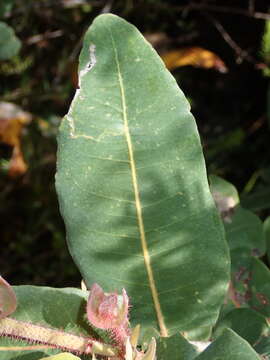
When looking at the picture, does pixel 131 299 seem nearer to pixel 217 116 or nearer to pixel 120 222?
pixel 120 222

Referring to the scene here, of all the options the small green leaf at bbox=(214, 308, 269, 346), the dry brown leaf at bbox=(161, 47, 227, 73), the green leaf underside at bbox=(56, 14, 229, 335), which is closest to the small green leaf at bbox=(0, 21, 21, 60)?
the dry brown leaf at bbox=(161, 47, 227, 73)

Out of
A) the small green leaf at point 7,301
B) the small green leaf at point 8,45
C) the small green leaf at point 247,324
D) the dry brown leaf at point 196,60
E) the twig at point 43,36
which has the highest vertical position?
the small green leaf at point 7,301

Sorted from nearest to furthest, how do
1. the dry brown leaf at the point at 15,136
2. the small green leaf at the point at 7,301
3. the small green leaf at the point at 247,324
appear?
the small green leaf at the point at 7,301 < the small green leaf at the point at 247,324 < the dry brown leaf at the point at 15,136

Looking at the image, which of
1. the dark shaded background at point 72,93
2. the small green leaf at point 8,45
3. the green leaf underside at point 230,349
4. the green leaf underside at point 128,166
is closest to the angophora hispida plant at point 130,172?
the green leaf underside at point 128,166

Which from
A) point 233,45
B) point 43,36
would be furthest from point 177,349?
point 43,36

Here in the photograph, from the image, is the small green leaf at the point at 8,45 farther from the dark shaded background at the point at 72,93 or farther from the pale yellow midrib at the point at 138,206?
the pale yellow midrib at the point at 138,206

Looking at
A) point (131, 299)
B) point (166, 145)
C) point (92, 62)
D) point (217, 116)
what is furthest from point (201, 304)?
point (217, 116)

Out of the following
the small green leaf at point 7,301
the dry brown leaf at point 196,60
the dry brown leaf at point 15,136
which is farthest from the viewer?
the dry brown leaf at point 196,60
